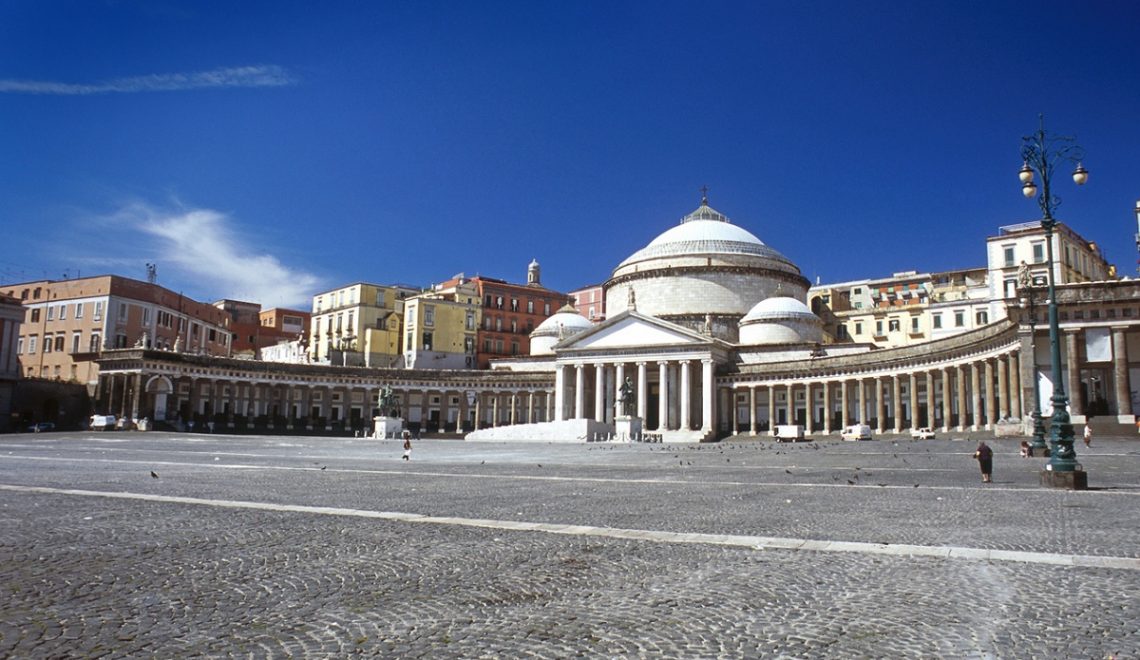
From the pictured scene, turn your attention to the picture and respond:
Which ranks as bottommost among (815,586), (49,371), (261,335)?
(815,586)

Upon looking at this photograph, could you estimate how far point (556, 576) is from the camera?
683 cm

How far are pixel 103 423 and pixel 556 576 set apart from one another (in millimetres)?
66661

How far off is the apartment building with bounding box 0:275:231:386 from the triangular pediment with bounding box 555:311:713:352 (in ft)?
119

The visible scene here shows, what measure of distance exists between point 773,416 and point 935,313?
2137cm

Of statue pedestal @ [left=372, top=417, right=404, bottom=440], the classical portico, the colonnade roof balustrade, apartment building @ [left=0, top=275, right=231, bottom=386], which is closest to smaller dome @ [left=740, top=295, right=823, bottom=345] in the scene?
the colonnade roof balustrade

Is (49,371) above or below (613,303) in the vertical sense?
below

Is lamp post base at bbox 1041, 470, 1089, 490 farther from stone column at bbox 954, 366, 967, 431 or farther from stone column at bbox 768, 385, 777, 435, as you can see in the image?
stone column at bbox 768, 385, 777, 435

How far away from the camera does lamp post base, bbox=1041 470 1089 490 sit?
15867 mm

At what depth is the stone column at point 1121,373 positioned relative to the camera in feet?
130

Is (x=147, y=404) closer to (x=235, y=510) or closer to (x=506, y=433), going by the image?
(x=506, y=433)

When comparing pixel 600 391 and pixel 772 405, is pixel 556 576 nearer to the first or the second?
pixel 772 405

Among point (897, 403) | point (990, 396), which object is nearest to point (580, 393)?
point (897, 403)

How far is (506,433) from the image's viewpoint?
6594 centimetres

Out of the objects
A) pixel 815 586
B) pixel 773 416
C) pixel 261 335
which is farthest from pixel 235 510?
pixel 261 335
